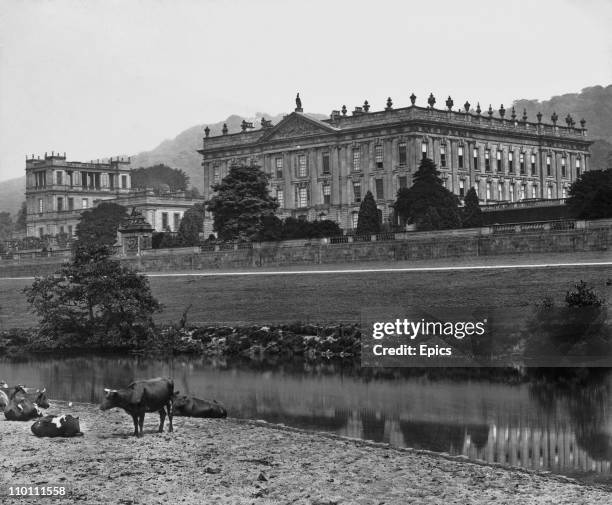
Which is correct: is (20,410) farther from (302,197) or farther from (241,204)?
(302,197)

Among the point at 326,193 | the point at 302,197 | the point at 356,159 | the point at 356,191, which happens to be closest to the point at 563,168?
the point at 356,159

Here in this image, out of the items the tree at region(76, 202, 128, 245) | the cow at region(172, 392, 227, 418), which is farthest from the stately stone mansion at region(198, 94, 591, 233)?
the cow at region(172, 392, 227, 418)

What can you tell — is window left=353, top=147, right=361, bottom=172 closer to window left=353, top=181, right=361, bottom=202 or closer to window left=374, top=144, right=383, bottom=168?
window left=353, top=181, right=361, bottom=202

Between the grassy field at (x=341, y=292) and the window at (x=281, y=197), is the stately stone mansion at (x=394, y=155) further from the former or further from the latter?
the grassy field at (x=341, y=292)

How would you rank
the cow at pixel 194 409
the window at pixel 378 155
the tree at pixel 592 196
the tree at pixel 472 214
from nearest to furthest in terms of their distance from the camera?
the cow at pixel 194 409 → the tree at pixel 592 196 → the tree at pixel 472 214 → the window at pixel 378 155

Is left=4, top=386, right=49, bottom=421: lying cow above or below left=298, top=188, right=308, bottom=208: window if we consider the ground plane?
below

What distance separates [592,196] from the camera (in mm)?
72500

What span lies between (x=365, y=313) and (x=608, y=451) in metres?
36.5

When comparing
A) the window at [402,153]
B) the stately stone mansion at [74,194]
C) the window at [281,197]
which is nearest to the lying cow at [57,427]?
the window at [402,153]

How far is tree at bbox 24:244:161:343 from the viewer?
63500mm

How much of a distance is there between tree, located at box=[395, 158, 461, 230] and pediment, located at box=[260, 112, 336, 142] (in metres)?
20.4

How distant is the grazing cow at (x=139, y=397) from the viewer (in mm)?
29250

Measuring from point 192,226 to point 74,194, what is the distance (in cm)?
3967

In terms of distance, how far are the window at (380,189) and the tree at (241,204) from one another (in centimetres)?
1412
